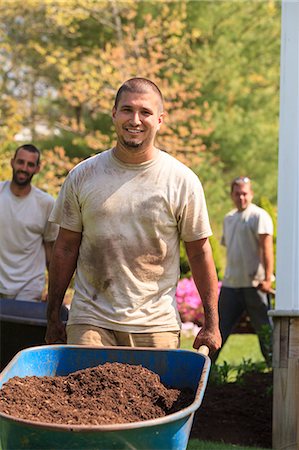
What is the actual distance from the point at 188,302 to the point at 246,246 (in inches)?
104

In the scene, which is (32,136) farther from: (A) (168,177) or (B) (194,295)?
(A) (168,177)

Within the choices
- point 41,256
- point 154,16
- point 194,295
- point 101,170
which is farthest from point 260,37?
point 101,170

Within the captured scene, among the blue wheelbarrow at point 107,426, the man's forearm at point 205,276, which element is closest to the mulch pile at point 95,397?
the blue wheelbarrow at point 107,426

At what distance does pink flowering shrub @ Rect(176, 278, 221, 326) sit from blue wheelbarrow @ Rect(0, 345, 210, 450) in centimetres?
824

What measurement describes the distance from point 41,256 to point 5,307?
87cm

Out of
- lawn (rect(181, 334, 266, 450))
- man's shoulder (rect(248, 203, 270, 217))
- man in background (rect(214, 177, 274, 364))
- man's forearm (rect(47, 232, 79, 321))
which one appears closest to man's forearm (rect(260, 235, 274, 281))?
man in background (rect(214, 177, 274, 364))

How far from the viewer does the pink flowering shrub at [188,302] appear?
1207 cm

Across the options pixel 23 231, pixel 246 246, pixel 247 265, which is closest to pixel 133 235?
pixel 23 231

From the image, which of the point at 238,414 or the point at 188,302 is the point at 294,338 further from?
the point at 188,302

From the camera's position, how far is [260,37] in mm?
17469

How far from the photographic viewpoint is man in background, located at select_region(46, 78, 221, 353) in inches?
171

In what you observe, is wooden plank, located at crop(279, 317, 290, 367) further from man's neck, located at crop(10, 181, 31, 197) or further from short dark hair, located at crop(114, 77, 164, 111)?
man's neck, located at crop(10, 181, 31, 197)

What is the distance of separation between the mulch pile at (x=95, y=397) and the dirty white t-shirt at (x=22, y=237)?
3.70 m

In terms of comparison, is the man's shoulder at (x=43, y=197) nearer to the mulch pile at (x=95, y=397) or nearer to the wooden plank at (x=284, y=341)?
the wooden plank at (x=284, y=341)
